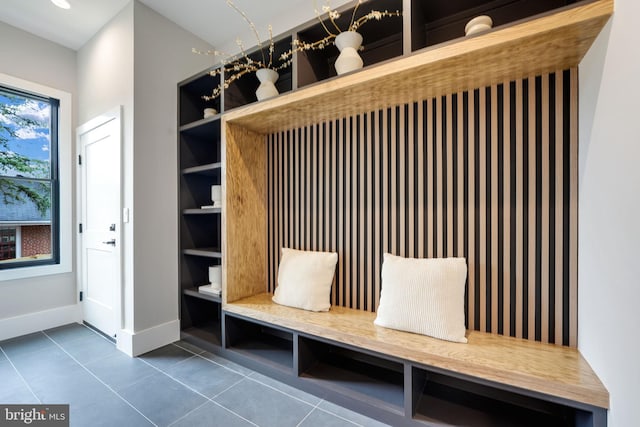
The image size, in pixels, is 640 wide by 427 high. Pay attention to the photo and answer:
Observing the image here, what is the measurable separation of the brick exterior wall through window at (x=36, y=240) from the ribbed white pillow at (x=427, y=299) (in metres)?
3.42

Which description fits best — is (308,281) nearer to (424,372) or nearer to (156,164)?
(424,372)

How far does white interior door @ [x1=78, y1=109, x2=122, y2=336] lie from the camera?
96.9 inches

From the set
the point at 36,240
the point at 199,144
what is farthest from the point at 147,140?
the point at 36,240

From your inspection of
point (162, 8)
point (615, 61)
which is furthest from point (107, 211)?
point (615, 61)

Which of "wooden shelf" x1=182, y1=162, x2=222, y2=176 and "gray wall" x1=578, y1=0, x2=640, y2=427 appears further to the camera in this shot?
"wooden shelf" x1=182, y1=162, x2=222, y2=176

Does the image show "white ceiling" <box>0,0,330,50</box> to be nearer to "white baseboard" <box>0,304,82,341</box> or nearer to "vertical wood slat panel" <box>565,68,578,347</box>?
"vertical wood slat panel" <box>565,68,578,347</box>

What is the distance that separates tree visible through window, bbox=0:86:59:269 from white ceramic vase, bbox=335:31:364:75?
10.3 ft

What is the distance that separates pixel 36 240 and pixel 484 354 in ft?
13.0

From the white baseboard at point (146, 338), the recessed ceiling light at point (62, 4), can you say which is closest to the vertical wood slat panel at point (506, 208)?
the white baseboard at point (146, 338)

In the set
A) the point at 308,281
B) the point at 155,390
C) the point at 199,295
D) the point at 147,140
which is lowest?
the point at 155,390

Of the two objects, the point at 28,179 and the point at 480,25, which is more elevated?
the point at 480,25

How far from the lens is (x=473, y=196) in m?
1.66

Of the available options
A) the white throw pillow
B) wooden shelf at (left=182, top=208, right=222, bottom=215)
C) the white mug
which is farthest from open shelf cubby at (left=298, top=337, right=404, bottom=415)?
the white mug

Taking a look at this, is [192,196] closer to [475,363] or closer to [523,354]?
[475,363]
